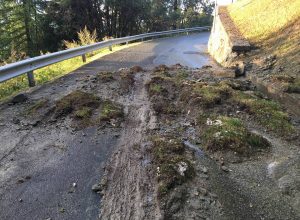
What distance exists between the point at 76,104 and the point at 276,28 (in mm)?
8215

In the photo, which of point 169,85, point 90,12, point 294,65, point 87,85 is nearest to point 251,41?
point 294,65

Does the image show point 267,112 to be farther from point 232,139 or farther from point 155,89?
point 155,89

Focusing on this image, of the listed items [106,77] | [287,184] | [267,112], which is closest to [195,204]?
[287,184]

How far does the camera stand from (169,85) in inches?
303

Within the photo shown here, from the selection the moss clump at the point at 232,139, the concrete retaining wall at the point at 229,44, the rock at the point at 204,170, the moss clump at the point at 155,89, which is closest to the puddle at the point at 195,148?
the moss clump at the point at 232,139

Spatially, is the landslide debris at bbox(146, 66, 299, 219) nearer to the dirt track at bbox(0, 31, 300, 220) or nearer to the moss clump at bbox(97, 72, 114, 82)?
the dirt track at bbox(0, 31, 300, 220)

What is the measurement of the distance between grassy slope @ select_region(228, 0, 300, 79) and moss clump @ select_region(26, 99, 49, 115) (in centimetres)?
558

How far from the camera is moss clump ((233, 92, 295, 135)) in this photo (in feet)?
18.1

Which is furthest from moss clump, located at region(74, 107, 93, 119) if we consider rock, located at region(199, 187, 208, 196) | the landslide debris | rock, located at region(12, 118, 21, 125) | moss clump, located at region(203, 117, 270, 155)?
rock, located at region(199, 187, 208, 196)

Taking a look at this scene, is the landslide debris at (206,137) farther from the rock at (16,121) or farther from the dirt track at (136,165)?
the rock at (16,121)

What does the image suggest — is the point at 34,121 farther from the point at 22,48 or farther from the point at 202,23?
the point at 202,23

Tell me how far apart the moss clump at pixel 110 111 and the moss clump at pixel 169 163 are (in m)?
1.12

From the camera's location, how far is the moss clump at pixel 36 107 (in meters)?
5.85

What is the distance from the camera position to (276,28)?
37.4 ft
